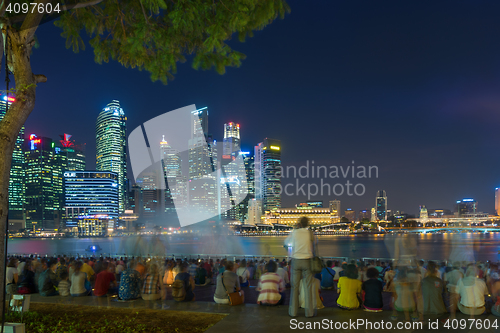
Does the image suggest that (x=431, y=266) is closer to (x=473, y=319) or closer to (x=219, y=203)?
(x=473, y=319)

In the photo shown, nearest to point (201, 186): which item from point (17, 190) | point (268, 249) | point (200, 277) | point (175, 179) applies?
point (175, 179)

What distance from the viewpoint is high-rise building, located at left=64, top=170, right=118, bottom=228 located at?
166250 millimetres

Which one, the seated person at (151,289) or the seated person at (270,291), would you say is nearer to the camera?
the seated person at (270,291)

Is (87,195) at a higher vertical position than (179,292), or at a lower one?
higher

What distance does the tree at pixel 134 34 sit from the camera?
207 inches

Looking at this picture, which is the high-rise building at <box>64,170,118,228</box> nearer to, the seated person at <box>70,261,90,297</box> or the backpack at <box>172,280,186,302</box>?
the seated person at <box>70,261,90,297</box>

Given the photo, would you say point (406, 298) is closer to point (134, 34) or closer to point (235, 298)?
point (235, 298)

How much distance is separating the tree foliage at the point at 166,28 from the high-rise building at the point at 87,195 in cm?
17505

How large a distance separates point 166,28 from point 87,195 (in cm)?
18044

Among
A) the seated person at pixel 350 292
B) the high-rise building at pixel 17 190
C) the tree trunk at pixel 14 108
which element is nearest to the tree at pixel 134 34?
the tree trunk at pixel 14 108

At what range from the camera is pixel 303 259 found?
5.60 metres

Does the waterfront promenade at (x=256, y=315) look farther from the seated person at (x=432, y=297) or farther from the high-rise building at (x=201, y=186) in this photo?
the high-rise building at (x=201, y=186)

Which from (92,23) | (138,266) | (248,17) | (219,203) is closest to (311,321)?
(248,17)

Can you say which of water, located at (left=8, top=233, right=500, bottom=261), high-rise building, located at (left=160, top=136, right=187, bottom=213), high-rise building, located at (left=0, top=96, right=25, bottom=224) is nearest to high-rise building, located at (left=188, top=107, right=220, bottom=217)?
high-rise building, located at (left=160, top=136, right=187, bottom=213)
